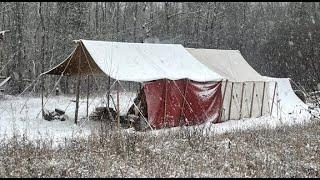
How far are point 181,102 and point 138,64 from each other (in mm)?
2054

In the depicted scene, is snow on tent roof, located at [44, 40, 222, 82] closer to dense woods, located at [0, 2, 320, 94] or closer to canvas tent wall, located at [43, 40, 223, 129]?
canvas tent wall, located at [43, 40, 223, 129]

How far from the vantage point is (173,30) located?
39.3m

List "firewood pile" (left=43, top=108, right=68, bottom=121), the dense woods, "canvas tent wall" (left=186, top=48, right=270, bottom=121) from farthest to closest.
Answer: the dense woods → "canvas tent wall" (left=186, top=48, right=270, bottom=121) → "firewood pile" (left=43, top=108, right=68, bottom=121)

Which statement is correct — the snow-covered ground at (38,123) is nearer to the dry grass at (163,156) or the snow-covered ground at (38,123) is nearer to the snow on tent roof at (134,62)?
the snow on tent roof at (134,62)

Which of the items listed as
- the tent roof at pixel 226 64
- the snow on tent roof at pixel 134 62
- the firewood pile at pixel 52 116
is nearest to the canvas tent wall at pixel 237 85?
the tent roof at pixel 226 64

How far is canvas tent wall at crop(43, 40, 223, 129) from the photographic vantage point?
15.2 meters

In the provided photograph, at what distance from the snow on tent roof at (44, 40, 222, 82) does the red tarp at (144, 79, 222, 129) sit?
291 mm

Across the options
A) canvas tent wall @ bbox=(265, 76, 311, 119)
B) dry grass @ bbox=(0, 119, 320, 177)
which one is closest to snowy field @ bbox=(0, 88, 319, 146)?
dry grass @ bbox=(0, 119, 320, 177)

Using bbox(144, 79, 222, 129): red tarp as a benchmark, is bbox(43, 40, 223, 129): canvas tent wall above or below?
above

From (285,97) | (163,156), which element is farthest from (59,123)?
(285,97)

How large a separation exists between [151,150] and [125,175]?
6.28 feet

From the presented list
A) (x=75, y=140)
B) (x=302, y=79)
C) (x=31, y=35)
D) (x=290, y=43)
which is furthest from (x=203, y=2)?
(x=75, y=140)

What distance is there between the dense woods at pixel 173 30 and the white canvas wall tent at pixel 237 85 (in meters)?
9.02

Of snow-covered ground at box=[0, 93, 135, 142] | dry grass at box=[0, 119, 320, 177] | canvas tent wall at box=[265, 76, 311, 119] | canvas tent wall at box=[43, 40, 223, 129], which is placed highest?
canvas tent wall at box=[43, 40, 223, 129]
